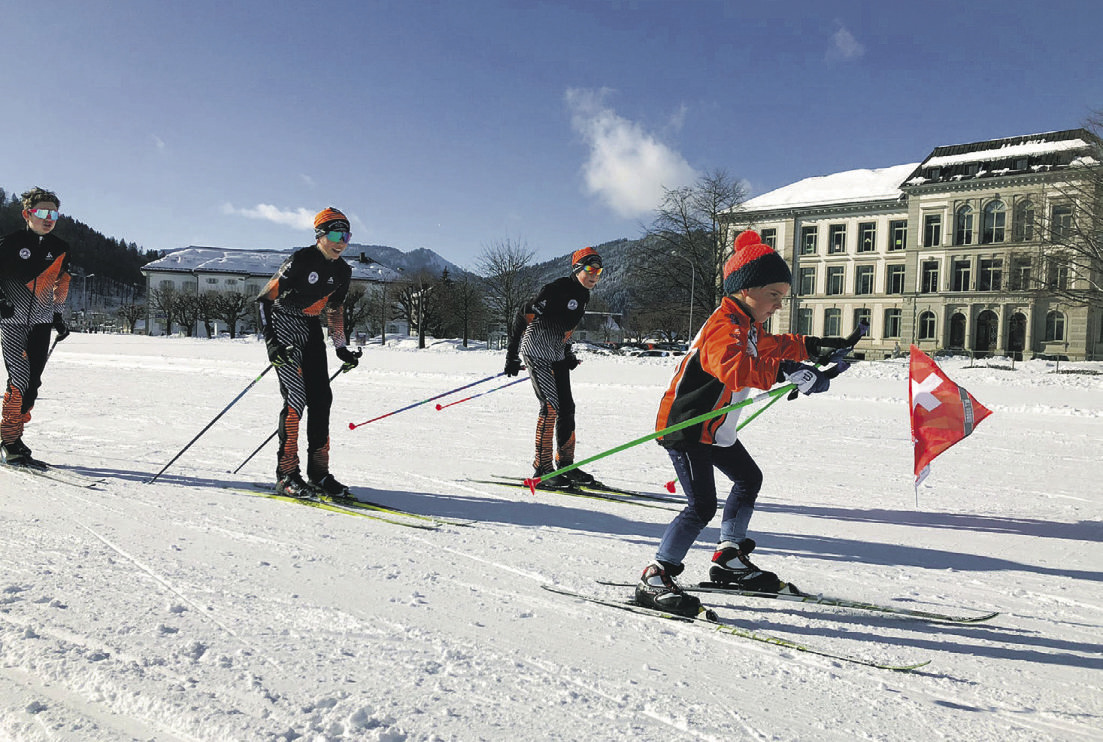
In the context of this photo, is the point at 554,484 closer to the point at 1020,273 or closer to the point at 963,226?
the point at 1020,273

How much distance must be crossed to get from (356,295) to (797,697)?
62.5 meters

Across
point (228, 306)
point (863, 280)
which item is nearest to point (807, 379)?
point (863, 280)

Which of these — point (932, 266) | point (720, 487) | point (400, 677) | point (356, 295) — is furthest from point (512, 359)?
point (356, 295)

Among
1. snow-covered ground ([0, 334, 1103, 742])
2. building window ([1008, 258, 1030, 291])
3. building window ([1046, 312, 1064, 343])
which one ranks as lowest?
snow-covered ground ([0, 334, 1103, 742])

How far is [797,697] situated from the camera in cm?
231

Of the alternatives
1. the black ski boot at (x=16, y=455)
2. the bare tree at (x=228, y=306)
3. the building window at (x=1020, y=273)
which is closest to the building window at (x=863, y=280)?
the building window at (x=1020, y=273)

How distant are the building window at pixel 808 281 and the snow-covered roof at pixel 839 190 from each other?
5.05 meters

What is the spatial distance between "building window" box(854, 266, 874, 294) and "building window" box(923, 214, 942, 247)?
4170 millimetres

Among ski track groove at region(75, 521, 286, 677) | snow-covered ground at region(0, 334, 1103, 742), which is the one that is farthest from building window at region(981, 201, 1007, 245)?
ski track groove at region(75, 521, 286, 677)

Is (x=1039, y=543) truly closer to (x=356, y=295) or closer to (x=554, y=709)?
(x=554, y=709)

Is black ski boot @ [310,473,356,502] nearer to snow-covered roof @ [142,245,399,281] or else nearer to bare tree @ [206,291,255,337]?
bare tree @ [206,291,255,337]

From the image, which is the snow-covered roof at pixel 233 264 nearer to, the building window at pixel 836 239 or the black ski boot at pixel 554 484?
the building window at pixel 836 239

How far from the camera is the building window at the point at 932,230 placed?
46.3 metres

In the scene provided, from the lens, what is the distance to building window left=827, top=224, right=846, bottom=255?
50812 millimetres
